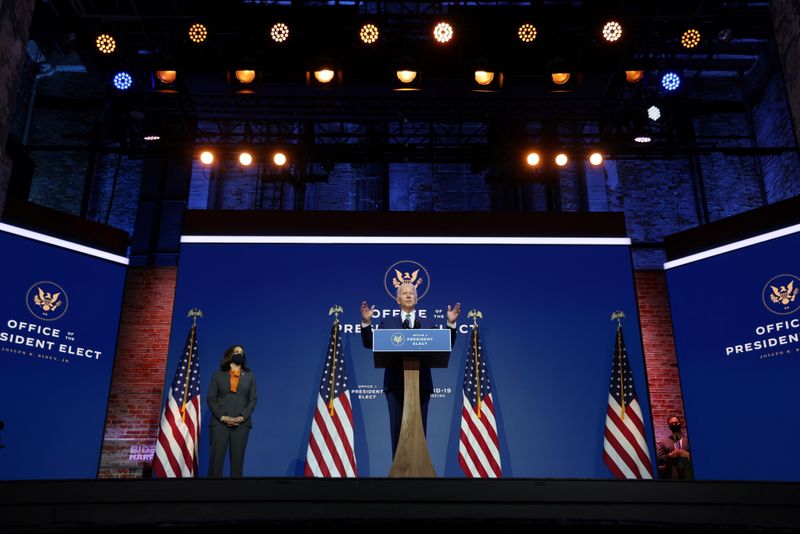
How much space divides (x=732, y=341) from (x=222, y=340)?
6451 millimetres

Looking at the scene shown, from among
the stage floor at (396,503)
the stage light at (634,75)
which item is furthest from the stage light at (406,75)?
the stage floor at (396,503)

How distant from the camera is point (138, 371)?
10969mm

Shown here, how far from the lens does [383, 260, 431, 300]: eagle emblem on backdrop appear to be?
9250mm

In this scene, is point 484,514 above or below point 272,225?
below

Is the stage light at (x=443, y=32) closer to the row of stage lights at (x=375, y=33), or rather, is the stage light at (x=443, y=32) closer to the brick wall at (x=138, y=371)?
the row of stage lights at (x=375, y=33)

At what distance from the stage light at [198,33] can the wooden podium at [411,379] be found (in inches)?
216

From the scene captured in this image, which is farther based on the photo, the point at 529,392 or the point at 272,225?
the point at 272,225

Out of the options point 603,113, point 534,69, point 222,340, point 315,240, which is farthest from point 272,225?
point 603,113

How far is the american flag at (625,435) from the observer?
8.07 m

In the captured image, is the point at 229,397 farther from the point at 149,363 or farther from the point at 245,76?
the point at 149,363

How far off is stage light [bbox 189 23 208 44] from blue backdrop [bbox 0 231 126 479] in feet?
10.2

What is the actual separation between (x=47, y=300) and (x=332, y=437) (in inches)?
163

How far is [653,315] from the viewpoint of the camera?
1146cm

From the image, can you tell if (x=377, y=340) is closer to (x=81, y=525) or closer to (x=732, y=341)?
(x=81, y=525)
